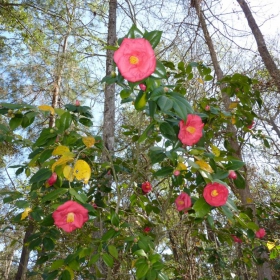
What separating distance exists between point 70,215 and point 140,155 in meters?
1.04

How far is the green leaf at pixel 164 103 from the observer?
856 mm

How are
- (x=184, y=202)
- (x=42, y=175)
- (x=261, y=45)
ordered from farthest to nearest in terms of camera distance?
(x=261, y=45) < (x=184, y=202) < (x=42, y=175)

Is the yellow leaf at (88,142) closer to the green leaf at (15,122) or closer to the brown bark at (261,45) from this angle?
the green leaf at (15,122)

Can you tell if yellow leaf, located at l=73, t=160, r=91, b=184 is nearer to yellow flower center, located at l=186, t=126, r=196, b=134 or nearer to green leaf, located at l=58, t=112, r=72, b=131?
Answer: green leaf, located at l=58, t=112, r=72, b=131

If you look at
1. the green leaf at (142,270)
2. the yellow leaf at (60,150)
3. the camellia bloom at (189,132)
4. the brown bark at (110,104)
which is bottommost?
the green leaf at (142,270)

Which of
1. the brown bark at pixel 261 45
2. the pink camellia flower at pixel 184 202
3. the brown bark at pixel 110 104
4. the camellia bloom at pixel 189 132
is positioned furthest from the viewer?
the brown bark at pixel 261 45

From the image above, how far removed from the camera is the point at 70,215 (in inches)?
41.0

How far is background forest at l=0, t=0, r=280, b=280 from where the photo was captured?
3.52 ft

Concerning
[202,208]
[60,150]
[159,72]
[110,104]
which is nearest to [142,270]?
[202,208]

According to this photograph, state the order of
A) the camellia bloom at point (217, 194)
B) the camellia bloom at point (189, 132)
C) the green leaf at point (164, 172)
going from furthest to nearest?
the green leaf at point (164, 172)
the camellia bloom at point (189, 132)
the camellia bloom at point (217, 194)

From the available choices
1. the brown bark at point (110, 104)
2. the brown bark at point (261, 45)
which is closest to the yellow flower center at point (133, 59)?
the brown bark at point (110, 104)

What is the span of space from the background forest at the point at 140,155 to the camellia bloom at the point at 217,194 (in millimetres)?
16

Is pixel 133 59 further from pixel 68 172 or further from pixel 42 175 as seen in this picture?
pixel 42 175

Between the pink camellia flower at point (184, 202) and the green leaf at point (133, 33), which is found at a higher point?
the green leaf at point (133, 33)
